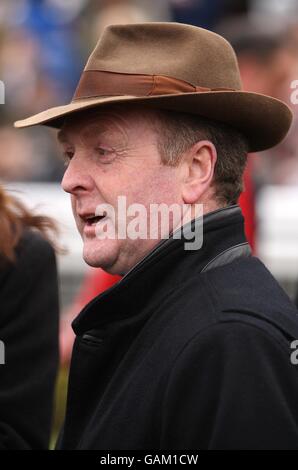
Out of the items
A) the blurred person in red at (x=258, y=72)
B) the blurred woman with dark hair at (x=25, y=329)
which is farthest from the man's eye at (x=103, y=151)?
the blurred person in red at (x=258, y=72)

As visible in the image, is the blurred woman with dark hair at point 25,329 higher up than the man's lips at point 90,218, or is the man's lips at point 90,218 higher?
the man's lips at point 90,218

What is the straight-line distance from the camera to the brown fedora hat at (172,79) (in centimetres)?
245

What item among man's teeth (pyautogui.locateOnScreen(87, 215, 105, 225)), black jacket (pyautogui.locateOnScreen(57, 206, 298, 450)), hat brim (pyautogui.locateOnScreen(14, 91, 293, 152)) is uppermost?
hat brim (pyautogui.locateOnScreen(14, 91, 293, 152))

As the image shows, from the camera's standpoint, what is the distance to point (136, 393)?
226cm

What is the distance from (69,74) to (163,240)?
711cm

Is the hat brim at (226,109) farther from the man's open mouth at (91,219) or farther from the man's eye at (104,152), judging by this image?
the man's open mouth at (91,219)

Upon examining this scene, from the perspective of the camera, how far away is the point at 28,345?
3.30 m

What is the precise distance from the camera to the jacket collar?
Result: 2369mm

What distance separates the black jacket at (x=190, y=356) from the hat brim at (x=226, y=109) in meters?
0.26

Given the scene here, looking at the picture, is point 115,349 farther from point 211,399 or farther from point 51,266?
point 51,266

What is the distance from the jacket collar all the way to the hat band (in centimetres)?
34

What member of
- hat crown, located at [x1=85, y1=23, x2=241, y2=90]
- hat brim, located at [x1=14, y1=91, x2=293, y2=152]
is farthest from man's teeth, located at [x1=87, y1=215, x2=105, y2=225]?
hat crown, located at [x1=85, y1=23, x2=241, y2=90]

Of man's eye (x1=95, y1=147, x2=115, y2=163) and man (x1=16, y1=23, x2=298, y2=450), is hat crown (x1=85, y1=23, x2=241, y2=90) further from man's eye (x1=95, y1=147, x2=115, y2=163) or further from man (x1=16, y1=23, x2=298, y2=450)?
man's eye (x1=95, y1=147, x2=115, y2=163)

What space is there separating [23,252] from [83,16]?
6.72m
